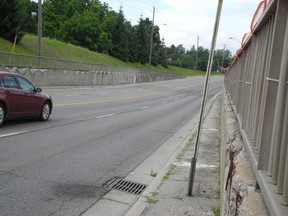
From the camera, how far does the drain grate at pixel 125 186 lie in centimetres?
704

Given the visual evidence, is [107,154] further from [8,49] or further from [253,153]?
[8,49]

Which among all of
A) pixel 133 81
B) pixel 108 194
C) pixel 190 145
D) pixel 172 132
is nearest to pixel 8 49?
pixel 133 81

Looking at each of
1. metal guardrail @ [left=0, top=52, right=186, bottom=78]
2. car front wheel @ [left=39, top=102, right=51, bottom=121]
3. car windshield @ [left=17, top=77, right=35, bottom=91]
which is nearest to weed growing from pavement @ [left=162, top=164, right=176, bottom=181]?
car windshield @ [left=17, top=77, right=35, bottom=91]

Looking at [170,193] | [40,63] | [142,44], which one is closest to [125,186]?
[170,193]

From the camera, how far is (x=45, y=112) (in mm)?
14188

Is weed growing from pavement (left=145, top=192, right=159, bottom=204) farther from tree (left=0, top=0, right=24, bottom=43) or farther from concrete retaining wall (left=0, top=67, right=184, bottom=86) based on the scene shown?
tree (left=0, top=0, right=24, bottom=43)

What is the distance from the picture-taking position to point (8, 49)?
4172 centimetres

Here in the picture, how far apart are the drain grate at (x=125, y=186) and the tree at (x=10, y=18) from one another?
126 feet

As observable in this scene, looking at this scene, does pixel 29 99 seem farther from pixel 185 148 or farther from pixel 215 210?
pixel 215 210

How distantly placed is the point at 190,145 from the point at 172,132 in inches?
139

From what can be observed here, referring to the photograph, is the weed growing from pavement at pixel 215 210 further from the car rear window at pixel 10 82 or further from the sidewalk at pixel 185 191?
the car rear window at pixel 10 82

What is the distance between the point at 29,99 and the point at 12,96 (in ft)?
3.37

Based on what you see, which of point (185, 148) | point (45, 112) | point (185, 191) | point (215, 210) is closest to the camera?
point (215, 210)

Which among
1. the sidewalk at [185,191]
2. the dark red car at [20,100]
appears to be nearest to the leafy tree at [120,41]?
the dark red car at [20,100]
